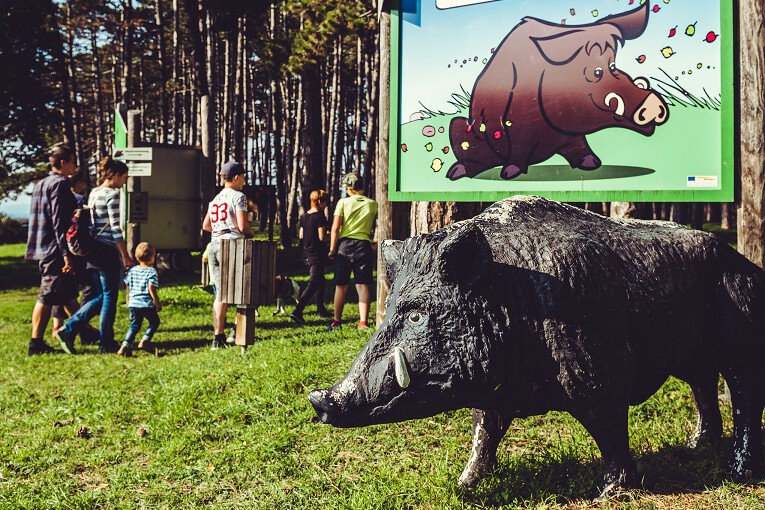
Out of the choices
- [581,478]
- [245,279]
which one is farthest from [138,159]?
[581,478]

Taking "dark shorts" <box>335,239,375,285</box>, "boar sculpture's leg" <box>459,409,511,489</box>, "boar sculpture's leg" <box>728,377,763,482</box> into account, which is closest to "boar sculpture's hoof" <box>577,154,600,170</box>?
"boar sculpture's leg" <box>728,377,763,482</box>

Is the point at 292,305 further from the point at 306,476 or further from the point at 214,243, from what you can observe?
the point at 306,476

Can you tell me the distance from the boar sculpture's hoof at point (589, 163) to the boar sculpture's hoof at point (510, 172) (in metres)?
0.43

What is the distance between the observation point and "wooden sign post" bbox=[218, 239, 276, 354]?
737 centimetres

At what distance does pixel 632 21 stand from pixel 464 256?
2853mm

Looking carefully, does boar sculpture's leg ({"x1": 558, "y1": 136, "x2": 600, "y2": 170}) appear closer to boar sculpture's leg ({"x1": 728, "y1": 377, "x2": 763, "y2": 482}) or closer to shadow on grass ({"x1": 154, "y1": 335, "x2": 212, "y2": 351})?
boar sculpture's leg ({"x1": 728, "y1": 377, "x2": 763, "y2": 482})

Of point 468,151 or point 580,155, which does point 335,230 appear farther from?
point 580,155

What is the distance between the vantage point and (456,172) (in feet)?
18.4

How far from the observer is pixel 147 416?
560 centimetres

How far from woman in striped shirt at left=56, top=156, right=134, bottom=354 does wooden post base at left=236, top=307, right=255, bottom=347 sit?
1821 millimetres

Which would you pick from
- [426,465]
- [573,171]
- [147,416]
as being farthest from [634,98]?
[147,416]

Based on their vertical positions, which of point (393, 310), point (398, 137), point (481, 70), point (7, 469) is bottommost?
point (7, 469)

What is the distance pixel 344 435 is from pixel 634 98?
117 inches

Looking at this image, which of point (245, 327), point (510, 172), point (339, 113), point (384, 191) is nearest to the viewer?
point (510, 172)
